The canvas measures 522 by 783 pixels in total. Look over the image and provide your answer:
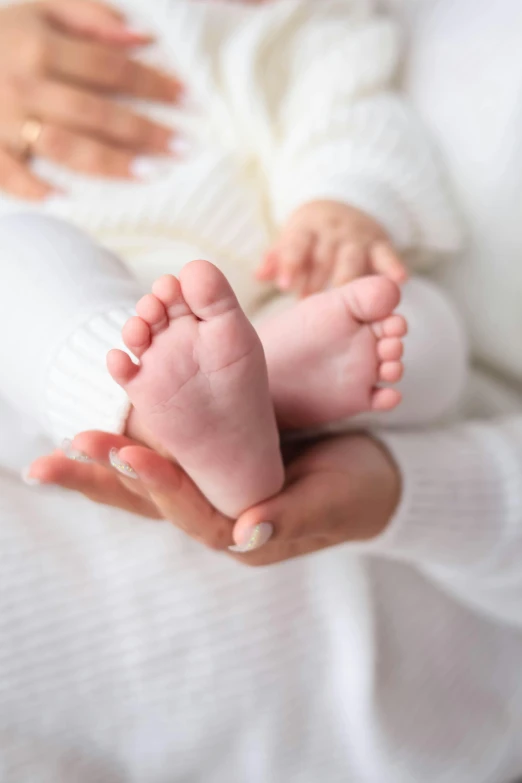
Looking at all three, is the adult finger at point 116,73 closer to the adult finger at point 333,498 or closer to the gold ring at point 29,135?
the gold ring at point 29,135

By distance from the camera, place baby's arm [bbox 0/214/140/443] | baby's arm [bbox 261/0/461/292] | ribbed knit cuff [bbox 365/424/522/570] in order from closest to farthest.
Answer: baby's arm [bbox 0/214/140/443], ribbed knit cuff [bbox 365/424/522/570], baby's arm [bbox 261/0/461/292]

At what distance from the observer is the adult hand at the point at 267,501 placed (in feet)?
1.16

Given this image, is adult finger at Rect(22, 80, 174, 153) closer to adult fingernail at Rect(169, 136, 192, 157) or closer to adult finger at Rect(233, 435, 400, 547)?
adult fingernail at Rect(169, 136, 192, 157)

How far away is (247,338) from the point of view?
31 centimetres

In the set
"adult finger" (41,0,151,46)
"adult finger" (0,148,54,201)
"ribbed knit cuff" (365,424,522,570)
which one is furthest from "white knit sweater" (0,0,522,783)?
"adult finger" (41,0,151,46)

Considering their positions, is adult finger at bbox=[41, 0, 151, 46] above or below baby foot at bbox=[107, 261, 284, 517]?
above

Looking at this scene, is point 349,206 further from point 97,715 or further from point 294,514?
point 97,715

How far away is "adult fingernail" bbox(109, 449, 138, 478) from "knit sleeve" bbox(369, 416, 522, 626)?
227mm

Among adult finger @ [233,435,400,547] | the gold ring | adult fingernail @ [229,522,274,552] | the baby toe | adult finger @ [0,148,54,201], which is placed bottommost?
adult finger @ [233,435,400,547]

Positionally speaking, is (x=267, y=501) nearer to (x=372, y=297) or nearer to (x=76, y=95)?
(x=372, y=297)

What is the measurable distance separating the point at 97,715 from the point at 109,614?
0.07 m

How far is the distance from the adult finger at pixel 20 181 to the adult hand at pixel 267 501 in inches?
13.2

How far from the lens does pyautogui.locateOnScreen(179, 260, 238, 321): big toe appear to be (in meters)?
0.29

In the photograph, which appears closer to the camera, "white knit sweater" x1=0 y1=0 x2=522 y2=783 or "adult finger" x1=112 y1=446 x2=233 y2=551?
"adult finger" x1=112 y1=446 x2=233 y2=551
